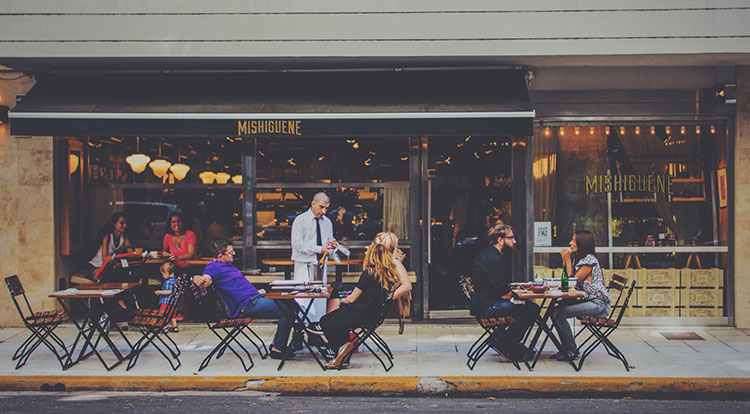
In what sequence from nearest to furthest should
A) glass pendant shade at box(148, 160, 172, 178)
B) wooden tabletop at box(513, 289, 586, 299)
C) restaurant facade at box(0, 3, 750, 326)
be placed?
wooden tabletop at box(513, 289, 586, 299), restaurant facade at box(0, 3, 750, 326), glass pendant shade at box(148, 160, 172, 178)

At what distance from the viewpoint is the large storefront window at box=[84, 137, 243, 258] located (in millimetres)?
9711

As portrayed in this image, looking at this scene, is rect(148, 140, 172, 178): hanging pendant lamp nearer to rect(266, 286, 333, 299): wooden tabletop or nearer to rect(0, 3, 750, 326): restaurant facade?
rect(0, 3, 750, 326): restaurant facade

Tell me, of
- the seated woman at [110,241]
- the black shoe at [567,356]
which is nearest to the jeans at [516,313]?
the black shoe at [567,356]

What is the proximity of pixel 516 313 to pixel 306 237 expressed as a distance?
10.1 ft

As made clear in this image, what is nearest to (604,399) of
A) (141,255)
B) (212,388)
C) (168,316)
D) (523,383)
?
(523,383)

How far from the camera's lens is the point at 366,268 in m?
6.90

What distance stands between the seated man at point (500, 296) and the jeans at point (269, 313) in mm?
2087

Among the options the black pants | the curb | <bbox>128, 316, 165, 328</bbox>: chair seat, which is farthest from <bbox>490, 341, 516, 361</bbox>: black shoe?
<bbox>128, 316, 165, 328</bbox>: chair seat

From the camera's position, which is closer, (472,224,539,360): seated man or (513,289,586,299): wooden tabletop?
(513,289,586,299): wooden tabletop

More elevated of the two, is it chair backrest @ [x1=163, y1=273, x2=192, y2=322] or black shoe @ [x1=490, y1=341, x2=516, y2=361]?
chair backrest @ [x1=163, y1=273, x2=192, y2=322]

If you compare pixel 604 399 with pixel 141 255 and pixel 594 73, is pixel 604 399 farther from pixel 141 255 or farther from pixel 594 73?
pixel 141 255

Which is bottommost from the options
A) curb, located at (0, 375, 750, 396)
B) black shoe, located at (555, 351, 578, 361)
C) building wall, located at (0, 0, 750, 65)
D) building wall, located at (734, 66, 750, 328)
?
curb, located at (0, 375, 750, 396)

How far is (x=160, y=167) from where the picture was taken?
983 cm

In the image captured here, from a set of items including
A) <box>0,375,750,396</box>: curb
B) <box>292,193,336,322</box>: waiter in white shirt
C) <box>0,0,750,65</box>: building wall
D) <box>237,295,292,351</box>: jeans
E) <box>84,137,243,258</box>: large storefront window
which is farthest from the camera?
<box>84,137,243,258</box>: large storefront window
